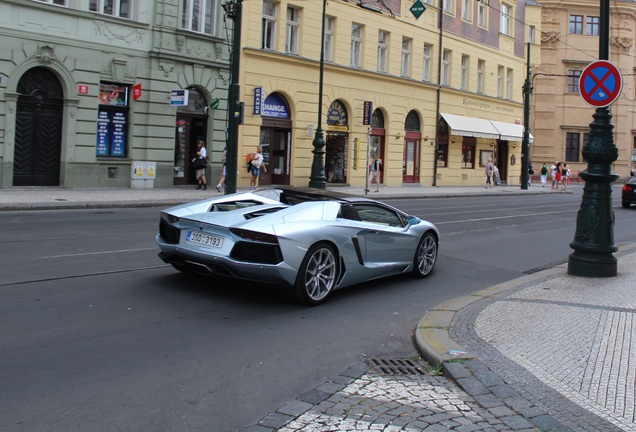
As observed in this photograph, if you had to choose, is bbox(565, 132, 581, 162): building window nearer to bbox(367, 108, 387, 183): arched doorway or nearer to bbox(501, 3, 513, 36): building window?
bbox(501, 3, 513, 36): building window

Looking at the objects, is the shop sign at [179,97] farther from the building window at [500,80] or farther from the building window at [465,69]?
the building window at [500,80]

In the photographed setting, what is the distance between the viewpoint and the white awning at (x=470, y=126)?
38.9 m

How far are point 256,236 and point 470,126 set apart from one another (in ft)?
116

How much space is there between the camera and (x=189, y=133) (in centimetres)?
2573

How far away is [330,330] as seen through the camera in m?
6.42

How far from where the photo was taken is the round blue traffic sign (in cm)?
910

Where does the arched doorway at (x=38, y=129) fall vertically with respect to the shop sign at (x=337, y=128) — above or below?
below

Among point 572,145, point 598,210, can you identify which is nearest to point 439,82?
point 572,145

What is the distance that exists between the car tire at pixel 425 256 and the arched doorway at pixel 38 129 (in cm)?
1607

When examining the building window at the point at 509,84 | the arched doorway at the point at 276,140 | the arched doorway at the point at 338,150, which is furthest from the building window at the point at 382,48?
the building window at the point at 509,84

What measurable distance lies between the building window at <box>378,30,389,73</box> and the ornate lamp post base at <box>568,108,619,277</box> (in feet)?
84.6

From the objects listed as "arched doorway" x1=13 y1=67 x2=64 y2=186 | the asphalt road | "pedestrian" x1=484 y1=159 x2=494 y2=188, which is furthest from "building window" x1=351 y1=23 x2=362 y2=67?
the asphalt road

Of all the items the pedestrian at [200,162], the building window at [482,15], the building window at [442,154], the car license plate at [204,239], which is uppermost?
the building window at [482,15]

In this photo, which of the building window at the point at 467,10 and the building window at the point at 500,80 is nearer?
the building window at the point at 467,10
